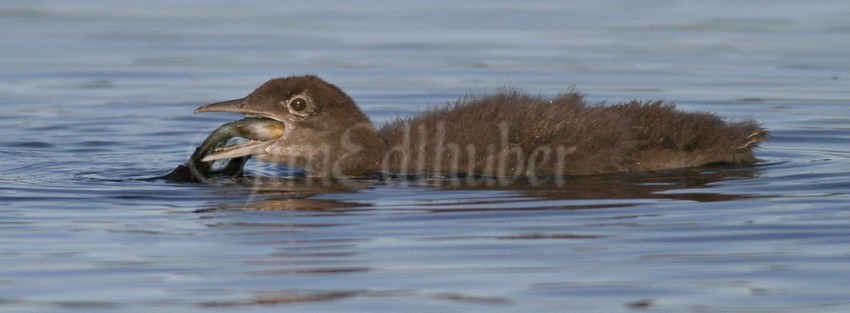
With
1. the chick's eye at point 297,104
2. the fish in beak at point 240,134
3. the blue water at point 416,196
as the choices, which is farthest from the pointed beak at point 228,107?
the blue water at point 416,196

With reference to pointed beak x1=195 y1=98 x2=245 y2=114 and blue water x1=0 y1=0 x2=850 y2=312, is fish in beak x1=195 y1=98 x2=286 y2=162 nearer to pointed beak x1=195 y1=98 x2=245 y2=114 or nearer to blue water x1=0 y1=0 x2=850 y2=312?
pointed beak x1=195 y1=98 x2=245 y2=114

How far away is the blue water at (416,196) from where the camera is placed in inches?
307

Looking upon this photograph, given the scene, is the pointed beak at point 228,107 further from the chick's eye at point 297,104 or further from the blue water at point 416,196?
the blue water at point 416,196

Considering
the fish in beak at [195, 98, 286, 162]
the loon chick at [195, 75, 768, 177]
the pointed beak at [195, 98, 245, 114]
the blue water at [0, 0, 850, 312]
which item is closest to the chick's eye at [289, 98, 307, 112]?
the loon chick at [195, 75, 768, 177]

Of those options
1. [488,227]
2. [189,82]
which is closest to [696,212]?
[488,227]

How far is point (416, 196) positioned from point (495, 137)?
0.98 metres

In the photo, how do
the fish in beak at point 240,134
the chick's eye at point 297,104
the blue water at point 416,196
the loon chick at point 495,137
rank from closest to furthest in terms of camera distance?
the blue water at point 416,196 → the loon chick at point 495,137 → the fish in beak at point 240,134 → the chick's eye at point 297,104

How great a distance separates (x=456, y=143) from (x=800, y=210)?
255 cm

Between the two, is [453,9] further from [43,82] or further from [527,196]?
[527,196]

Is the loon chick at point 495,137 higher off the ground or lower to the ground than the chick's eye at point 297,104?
lower

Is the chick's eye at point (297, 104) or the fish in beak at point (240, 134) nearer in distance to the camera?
the fish in beak at point (240, 134)

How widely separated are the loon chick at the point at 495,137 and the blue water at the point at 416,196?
194 mm

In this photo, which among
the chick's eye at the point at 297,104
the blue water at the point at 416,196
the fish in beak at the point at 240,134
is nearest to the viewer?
the blue water at the point at 416,196

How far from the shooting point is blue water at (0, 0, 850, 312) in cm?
781
